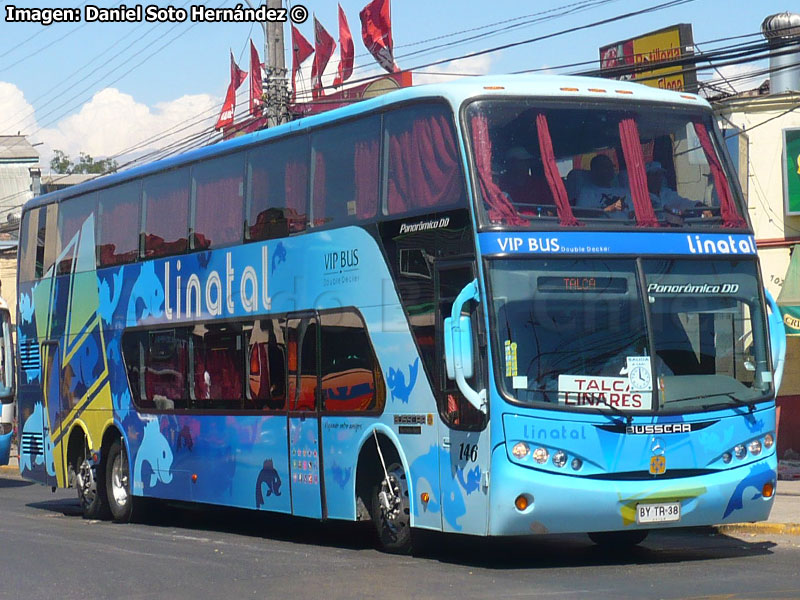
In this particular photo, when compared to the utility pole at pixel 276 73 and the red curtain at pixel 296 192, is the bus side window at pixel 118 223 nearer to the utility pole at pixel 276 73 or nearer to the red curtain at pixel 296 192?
the red curtain at pixel 296 192

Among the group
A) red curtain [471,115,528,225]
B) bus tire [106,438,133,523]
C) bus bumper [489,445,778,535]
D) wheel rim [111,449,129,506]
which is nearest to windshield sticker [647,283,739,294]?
red curtain [471,115,528,225]

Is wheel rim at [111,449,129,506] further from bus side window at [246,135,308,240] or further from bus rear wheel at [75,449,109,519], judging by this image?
bus side window at [246,135,308,240]

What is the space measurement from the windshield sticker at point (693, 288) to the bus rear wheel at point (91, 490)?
9.88m

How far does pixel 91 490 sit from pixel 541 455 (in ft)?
32.0

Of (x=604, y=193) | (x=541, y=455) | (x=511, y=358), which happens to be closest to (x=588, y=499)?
(x=541, y=455)

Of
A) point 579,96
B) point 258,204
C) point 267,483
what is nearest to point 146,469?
point 267,483

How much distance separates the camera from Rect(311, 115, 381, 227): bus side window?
524 inches

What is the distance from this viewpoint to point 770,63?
27.0 metres

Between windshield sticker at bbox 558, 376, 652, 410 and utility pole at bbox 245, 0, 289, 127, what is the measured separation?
15.1 metres

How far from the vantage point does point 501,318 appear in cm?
1144

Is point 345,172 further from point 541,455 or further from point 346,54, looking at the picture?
point 346,54

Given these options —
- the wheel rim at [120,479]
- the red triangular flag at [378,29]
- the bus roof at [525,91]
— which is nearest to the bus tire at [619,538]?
the bus roof at [525,91]

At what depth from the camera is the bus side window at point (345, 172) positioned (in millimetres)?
13312

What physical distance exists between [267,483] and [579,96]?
5.56m
